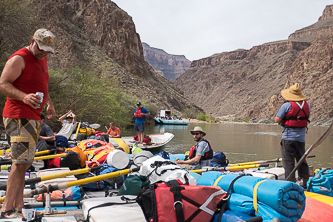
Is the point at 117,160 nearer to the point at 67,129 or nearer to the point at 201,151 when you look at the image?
the point at 201,151

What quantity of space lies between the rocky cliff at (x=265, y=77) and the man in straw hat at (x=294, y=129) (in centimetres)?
5927

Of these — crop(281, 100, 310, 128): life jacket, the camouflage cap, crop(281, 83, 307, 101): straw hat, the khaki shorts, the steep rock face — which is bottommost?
the khaki shorts

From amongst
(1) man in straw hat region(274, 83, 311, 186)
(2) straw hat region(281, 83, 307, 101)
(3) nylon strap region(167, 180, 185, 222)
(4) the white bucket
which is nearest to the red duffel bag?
(3) nylon strap region(167, 180, 185, 222)

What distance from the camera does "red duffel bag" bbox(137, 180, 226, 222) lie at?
96.7 inches

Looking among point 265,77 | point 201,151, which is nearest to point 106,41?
point 201,151

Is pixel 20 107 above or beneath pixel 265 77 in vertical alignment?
beneath

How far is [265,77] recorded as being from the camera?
4914 inches

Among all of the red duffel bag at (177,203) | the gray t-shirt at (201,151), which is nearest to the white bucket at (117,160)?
the gray t-shirt at (201,151)

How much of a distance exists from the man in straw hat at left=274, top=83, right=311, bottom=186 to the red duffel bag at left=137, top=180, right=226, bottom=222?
2.41 m

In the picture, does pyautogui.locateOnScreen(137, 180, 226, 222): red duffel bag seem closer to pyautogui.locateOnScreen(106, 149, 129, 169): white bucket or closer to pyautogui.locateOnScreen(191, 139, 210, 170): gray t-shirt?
pyautogui.locateOnScreen(106, 149, 129, 169): white bucket

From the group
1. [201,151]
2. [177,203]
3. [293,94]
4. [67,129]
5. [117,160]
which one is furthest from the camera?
[67,129]

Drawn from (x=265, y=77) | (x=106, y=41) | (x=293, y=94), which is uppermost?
(x=265, y=77)

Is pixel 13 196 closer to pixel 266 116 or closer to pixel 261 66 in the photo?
pixel 266 116

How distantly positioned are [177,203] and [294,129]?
2.90 m
